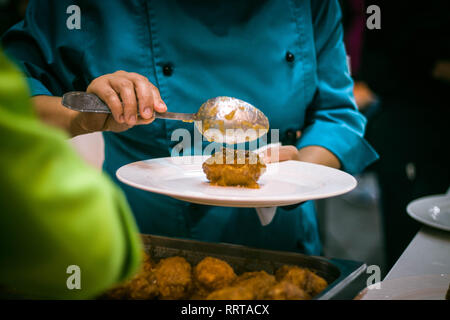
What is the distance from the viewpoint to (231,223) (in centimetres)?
155

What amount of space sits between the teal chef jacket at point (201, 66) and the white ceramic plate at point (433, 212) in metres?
0.27

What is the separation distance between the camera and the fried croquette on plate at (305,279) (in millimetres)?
850

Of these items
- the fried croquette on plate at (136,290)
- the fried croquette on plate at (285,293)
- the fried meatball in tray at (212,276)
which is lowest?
the fried croquette on plate at (136,290)

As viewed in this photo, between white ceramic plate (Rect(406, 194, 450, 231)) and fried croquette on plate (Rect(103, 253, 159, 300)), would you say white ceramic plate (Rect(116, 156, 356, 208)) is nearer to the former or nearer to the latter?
fried croquette on plate (Rect(103, 253, 159, 300))

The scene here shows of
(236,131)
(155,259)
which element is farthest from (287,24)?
(155,259)

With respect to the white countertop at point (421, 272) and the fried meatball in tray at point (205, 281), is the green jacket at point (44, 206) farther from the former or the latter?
the white countertop at point (421, 272)

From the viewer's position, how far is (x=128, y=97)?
1061 millimetres

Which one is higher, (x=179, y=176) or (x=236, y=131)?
(x=236, y=131)

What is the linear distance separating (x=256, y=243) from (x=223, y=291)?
0.81 m

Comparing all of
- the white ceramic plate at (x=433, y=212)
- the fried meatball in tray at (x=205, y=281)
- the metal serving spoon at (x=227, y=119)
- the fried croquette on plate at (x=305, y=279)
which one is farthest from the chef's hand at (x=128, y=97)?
the white ceramic plate at (x=433, y=212)

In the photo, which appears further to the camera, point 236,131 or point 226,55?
point 226,55

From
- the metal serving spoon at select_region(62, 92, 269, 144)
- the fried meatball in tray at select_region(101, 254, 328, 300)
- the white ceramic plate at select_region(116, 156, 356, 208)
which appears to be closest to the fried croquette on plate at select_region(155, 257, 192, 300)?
the fried meatball in tray at select_region(101, 254, 328, 300)

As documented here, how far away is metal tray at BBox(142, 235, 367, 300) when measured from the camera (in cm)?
89

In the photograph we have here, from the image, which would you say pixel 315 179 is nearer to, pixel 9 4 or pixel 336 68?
pixel 336 68
